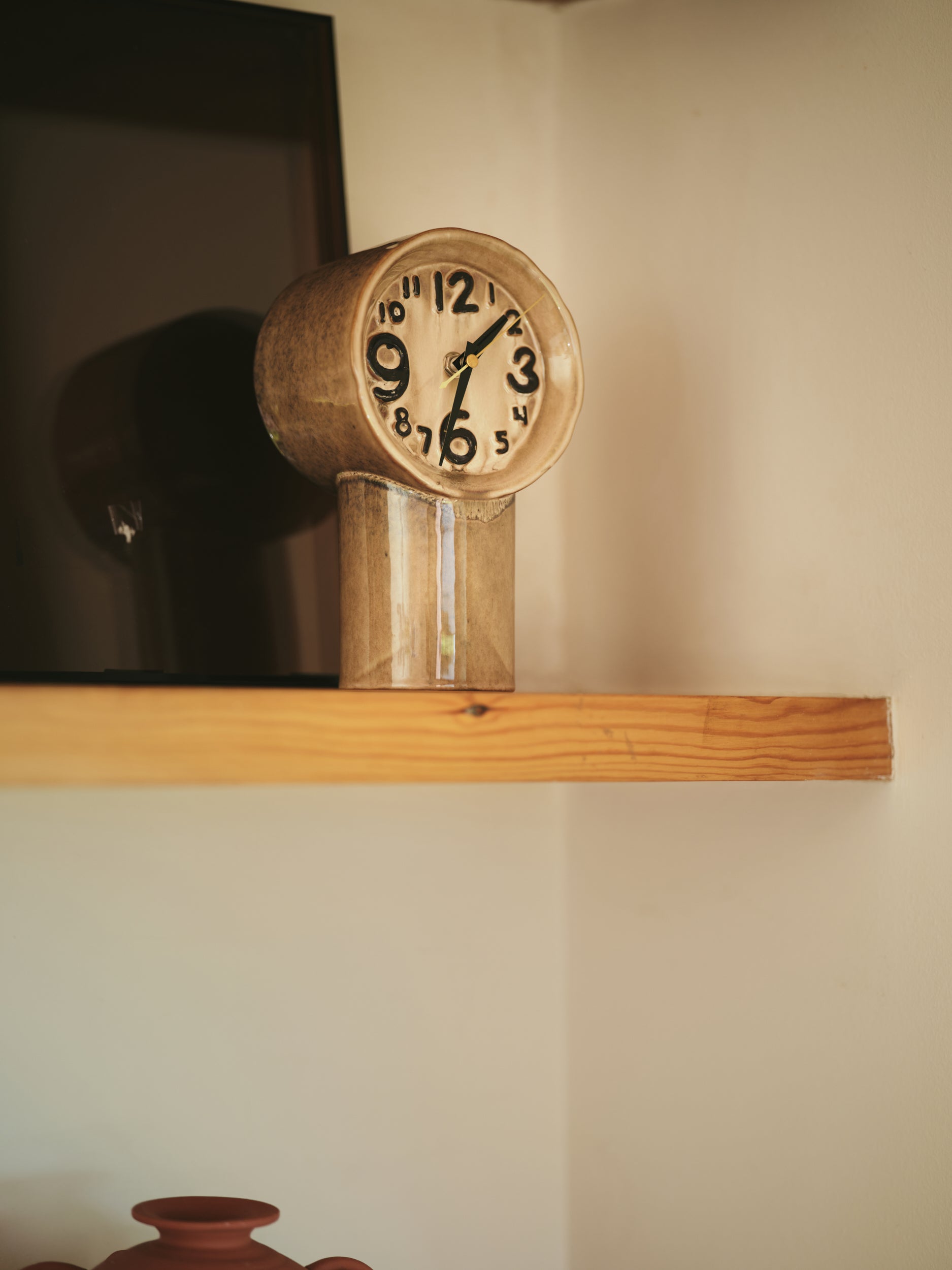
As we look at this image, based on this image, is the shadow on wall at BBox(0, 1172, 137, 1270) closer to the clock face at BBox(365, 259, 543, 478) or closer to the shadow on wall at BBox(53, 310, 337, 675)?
the shadow on wall at BBox(53, 310, 337, 675)

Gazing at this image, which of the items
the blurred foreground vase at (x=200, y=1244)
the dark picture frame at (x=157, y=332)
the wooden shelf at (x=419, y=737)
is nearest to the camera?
the wooden shelf at (x=419, y=737)

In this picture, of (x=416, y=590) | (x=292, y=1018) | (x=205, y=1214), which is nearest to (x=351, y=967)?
(x=292, y=1018)

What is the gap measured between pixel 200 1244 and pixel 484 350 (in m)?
0.64

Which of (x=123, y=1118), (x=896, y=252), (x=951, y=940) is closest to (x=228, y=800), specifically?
(x=123, y=1118)

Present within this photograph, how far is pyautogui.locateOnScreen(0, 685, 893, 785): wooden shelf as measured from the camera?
0.55 m

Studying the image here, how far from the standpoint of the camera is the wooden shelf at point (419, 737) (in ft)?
1.79

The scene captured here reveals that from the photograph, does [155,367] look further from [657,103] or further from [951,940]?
[951,940]

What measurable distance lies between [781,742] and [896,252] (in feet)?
1.20

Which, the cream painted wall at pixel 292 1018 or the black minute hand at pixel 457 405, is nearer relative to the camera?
the black minute hand at pixel 457 405

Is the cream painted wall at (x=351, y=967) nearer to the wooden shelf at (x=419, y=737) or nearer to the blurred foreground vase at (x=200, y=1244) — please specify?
the blurred foreground vase at (x=200, y=1244)

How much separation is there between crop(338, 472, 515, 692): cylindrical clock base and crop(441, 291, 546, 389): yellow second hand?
9 centimetres

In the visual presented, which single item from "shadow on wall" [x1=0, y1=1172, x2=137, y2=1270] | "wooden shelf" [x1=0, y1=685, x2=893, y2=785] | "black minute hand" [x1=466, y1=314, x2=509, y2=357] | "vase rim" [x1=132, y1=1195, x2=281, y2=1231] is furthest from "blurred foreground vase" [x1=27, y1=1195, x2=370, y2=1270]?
"black minute hand" [x1=466, y1=314, x2=509, y2=357]

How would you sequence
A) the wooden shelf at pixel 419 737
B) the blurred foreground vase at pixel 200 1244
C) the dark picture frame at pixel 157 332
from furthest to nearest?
the dark picture frame at pixel 157 332
the blurred foreground vase at pixel 200 1244
the wooden shelf at pixel 419 737

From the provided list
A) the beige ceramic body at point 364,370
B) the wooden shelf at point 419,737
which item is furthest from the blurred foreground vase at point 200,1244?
the beige ceramic body at point 364,370
